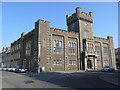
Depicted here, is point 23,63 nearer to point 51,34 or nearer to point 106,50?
point 51,34

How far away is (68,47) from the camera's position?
109 feet

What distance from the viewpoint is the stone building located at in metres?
29.2

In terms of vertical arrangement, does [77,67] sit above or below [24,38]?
below

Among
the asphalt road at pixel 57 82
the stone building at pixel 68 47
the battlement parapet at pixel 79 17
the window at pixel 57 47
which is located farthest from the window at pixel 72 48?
the asphalt road at pixel 57 82

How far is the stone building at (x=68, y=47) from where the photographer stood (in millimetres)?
29172

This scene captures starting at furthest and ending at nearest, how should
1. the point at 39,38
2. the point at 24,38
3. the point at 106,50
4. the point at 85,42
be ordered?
the point at 106,50 < the point at 24,38 < the point at 85,42 < the point at 39,38

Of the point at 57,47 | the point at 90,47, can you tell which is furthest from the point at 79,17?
the point at 57,47

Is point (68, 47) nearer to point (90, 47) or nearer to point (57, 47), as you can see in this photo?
point (57, 47)

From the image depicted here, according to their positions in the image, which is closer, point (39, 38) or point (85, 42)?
point (39, 38)

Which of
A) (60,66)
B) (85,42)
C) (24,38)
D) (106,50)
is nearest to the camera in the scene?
→ (60,66)

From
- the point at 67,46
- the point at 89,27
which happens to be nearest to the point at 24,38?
the point at 67,46

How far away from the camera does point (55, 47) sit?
3092cm

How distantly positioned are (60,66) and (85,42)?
446 inches

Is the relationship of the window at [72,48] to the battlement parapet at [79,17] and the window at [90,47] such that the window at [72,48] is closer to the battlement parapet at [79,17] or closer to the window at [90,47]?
the window at [90,47]
